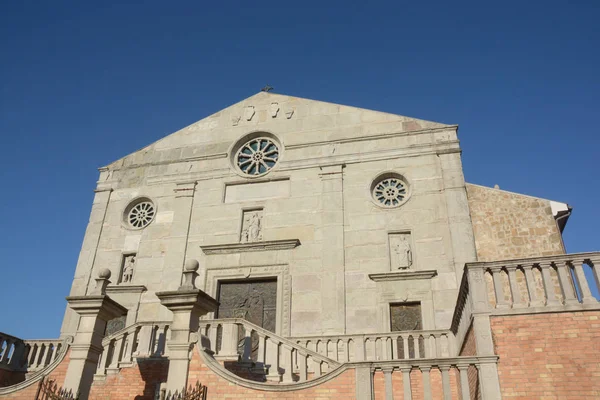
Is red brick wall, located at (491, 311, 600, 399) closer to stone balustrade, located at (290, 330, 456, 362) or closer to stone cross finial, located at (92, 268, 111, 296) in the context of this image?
stone balustrade, located at (290, 330, 456, 362)

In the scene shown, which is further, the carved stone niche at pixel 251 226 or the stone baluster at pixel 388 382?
the carved stone niche at pixel 251 226

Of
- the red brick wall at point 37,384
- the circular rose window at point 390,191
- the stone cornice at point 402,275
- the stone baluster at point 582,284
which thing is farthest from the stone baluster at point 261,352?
the circular rose window at point 390,191

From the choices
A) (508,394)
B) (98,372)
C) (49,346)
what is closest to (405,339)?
(508,394)

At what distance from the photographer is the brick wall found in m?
15.2

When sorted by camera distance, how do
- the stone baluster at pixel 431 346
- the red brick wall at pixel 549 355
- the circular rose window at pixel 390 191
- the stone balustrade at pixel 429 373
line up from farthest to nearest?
the circular rose window at pixel 390 191
the stone baluster at pixel 431 346
the stone balustrade at pixel 429 373
the red brick wall at pixel 549 355

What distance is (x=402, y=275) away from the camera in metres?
15.5

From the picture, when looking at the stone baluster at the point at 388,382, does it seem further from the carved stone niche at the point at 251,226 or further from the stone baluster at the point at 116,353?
the carved stone niche at the point at 251,226

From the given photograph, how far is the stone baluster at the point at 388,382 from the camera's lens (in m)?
8.21

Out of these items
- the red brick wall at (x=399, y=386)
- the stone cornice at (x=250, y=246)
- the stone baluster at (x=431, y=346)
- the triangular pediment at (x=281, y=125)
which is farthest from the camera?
the triangular pediment at (x=281, y=125)

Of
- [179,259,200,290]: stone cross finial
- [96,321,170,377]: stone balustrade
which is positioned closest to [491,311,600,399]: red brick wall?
[179,259,200,290]: stone cross finial

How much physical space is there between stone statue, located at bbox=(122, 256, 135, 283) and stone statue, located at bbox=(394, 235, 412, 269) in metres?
9.61

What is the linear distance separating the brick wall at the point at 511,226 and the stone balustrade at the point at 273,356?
677 centimetres

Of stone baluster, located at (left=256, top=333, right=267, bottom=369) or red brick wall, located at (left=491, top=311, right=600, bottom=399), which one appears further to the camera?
stone baluster, located at (left=256, top=333, right=267, bottom=369)

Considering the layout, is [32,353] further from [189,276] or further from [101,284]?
[189,276]
